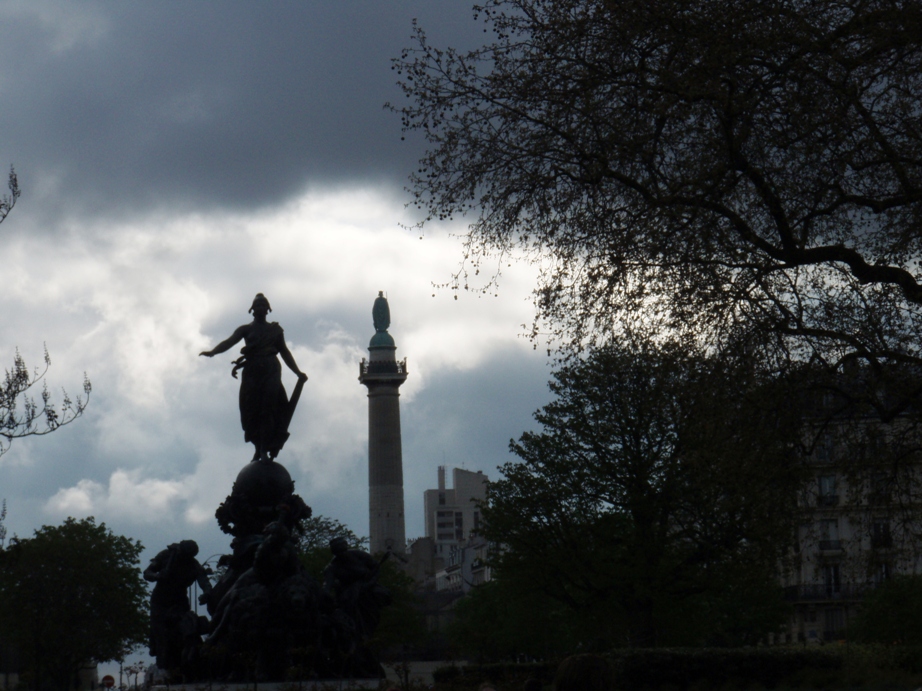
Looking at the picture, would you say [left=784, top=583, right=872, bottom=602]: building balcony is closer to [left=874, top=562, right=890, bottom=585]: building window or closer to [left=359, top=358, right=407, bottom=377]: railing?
[left=874, top=562, right=890, bottom=585]: building window

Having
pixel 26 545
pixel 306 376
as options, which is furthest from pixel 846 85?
pixel 26 545

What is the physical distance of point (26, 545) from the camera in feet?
201

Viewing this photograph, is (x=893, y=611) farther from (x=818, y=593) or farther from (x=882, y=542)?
(x=882, y=542)

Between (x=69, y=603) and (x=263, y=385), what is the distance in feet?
145

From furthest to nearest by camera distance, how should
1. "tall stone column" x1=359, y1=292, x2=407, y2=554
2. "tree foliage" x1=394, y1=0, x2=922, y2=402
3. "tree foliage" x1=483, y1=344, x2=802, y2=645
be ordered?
"tall stone column" x1=359, y1=292, x2=407, y2=554, "tree foliage" x1=483, y1=344, x2=802, y2=645, "tree foliage" x1=394, y1=0, x2=922, y2=402

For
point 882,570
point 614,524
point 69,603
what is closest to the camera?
point 614,524

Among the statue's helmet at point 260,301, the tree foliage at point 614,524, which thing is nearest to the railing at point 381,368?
the tree foliage at point 614,524

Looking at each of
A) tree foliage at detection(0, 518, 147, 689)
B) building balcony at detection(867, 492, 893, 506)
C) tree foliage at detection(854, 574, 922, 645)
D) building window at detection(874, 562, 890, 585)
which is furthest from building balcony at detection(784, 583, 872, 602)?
building balcony at detection(867, 492, 893, 506)

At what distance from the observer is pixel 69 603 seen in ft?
202

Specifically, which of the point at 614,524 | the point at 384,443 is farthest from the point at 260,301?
the point at 384,443

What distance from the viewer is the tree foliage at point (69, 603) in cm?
6056

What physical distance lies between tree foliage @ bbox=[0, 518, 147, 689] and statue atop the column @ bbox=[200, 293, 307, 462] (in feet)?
134

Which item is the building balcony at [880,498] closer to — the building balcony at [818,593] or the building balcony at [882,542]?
the building balcony at [882,542]

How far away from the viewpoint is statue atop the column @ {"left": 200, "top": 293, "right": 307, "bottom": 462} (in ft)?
69.4
